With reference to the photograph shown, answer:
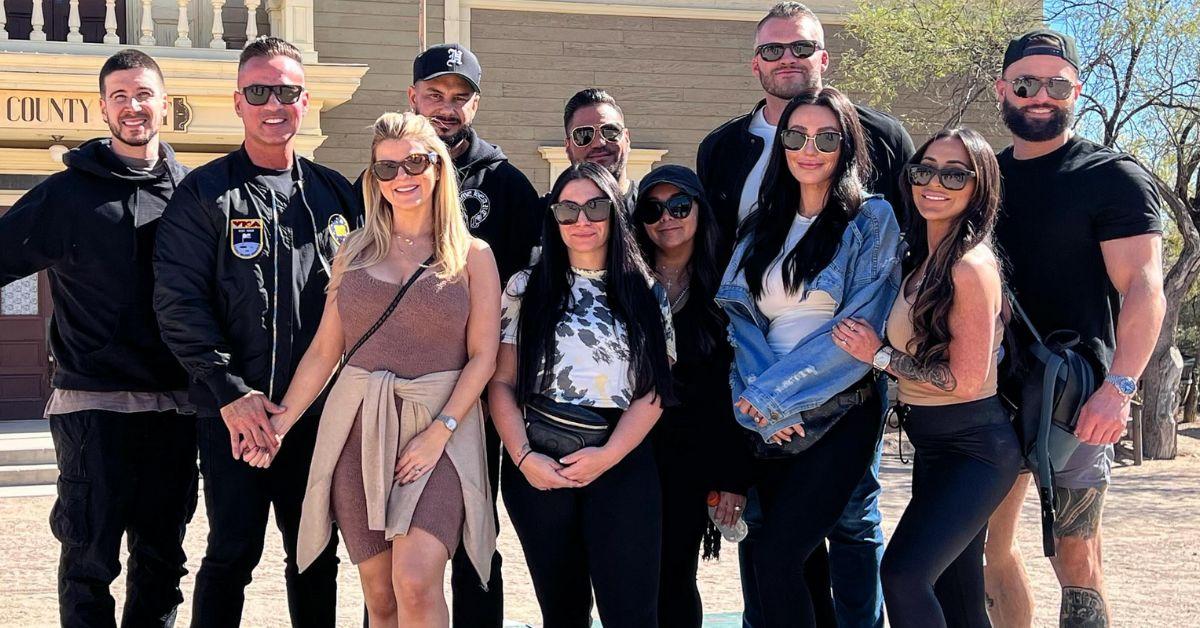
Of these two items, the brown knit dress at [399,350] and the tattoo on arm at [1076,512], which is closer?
the brown knit dress at [399,350]

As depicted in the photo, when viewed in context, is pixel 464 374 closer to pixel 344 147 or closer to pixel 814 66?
pixel 814 66

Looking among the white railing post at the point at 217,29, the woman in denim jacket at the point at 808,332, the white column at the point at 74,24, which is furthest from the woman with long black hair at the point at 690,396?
the white column at the point at 74,24

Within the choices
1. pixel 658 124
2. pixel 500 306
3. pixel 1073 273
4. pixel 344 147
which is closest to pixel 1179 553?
pixel 1073 273

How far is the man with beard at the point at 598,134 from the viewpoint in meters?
4.54

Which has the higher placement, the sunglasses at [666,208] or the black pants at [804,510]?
the sunglasses at [666,208]

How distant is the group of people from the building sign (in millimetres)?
7953

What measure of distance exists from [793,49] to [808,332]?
125cm

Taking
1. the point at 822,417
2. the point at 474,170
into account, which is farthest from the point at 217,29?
the point at 822,417

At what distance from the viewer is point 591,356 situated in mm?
3898

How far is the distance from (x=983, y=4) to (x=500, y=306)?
11.3m

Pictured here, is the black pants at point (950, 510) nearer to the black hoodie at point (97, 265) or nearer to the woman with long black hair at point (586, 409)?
the woman with long black hair at point (586, 409)

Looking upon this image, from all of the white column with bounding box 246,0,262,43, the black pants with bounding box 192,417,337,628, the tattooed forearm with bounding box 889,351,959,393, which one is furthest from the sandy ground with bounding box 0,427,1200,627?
the white column with bounding box 246,0,262,43

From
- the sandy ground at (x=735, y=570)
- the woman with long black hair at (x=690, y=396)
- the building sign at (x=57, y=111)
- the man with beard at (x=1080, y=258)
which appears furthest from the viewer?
the building sign at (x=57, y=111)

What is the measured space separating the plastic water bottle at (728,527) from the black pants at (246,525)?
1.30 meters
